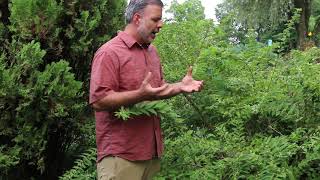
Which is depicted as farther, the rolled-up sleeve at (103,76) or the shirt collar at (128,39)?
the shirt collar at (128,39)

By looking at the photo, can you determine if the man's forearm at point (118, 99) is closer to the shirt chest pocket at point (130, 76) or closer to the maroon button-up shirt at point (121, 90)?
the maroon button-up shirt at point (121, 90)

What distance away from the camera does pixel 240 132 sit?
12.1 feet

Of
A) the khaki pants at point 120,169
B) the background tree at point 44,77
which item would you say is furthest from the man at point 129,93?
the background tree at point 44,77

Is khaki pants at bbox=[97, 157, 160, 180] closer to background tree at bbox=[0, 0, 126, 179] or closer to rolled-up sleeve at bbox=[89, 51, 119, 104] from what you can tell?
rolled-up sleeve at bbox=[89, 51, 119, 104]

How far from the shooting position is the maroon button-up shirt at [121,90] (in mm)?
3010

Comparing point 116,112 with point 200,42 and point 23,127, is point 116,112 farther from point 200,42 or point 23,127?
point 200,42

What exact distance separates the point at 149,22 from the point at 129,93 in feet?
1.70

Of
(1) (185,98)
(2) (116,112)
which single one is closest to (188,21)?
(1) (185,98)

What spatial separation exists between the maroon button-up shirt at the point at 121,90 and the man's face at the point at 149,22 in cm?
7

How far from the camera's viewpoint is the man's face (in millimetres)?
3186

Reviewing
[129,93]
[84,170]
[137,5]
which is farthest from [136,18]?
[84,170]

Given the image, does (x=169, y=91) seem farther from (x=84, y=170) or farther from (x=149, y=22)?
(x=84, y=170)

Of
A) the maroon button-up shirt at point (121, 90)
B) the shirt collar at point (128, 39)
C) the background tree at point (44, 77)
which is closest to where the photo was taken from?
the maroon button-up shirt at point (121, 90)

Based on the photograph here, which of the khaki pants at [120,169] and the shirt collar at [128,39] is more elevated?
the shirt collar at [128,39]
